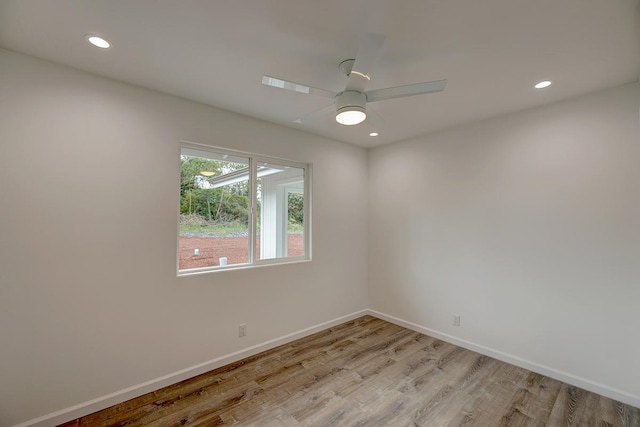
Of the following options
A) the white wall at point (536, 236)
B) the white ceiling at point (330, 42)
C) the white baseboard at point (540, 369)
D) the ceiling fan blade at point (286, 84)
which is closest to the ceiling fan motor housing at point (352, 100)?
the ceiling fan blade at point (286, 84)

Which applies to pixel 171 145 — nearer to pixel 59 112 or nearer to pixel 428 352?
pixel 59 112

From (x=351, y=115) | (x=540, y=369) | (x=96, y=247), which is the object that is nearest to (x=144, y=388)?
(x=96, y=247)

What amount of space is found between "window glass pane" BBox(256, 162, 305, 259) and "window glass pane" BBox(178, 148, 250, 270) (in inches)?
8.0

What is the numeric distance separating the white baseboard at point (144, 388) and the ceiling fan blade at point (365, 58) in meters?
2.73

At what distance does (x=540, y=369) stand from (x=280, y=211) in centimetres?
315

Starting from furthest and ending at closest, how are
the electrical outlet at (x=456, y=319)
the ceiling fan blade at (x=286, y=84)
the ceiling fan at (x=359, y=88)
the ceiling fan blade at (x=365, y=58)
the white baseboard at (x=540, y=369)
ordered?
the electrical outlet at (x=456, y=319), the white baseboard at (x=540, y=369), the ceiling fan blade at (x=286, y=84), the ceiling fan at (x=359, y=88), the ceiling fan blade at (x=365, y=58)

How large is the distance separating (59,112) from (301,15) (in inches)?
74.9

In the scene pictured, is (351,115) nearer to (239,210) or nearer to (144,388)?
(239,210)

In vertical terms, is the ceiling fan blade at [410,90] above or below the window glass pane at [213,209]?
above

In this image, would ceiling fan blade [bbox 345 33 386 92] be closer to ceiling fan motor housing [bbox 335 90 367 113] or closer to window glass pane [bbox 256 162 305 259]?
ceiling fan motor housing [bbox 335 90 367 113]

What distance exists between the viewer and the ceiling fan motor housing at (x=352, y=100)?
181cm

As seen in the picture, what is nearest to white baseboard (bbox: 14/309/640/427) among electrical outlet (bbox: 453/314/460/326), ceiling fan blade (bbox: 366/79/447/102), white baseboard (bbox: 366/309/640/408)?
white baseboard (bbox: 366/309/640/408)

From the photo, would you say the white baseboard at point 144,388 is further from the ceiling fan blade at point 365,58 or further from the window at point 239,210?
the ceiling fan blade at point 365,58

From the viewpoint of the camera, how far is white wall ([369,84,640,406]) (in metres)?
2.27
